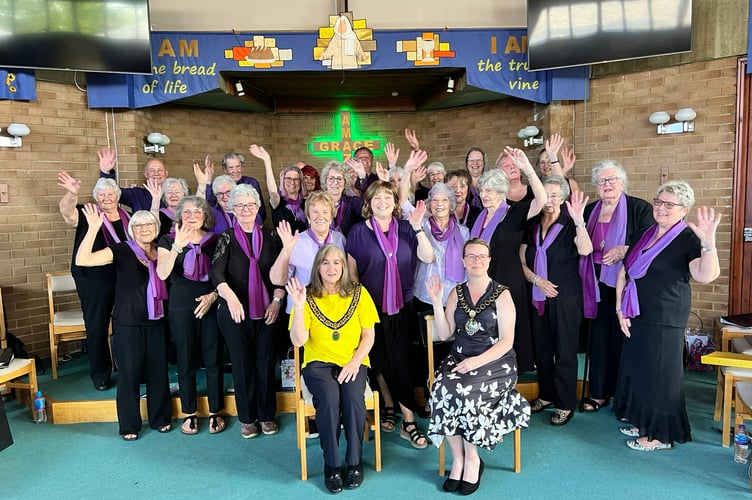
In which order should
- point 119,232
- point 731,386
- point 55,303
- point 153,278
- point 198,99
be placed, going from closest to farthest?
point 731,386, point 153,278, point 119,232, point 55,303, point 198,99

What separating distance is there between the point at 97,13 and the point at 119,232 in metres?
2.48

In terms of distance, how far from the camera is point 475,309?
2939 mm

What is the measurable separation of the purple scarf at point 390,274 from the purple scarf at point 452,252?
36cm

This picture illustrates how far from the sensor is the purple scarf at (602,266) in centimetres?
355

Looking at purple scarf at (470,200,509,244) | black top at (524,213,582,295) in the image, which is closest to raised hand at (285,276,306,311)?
purple scarf at (470,200,509,244)

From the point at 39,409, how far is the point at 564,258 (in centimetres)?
384

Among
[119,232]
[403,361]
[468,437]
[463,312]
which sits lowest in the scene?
[468,437]

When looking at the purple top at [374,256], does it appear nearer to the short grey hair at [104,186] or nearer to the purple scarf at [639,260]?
the purple scarf at [639,260]

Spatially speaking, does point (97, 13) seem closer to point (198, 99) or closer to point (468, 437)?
point (198, 99)

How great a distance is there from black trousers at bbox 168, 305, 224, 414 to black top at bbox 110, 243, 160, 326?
20 centimetres

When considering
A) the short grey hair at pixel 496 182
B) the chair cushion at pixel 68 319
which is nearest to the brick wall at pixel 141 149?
the chair cushion at pixel 68 319

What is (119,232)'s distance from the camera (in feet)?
13.8

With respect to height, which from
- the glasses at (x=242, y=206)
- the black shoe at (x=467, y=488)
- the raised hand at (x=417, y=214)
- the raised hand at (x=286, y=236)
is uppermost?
the glasses at (x=242, y=206)

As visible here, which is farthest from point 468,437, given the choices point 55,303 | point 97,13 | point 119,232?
point 97,13
